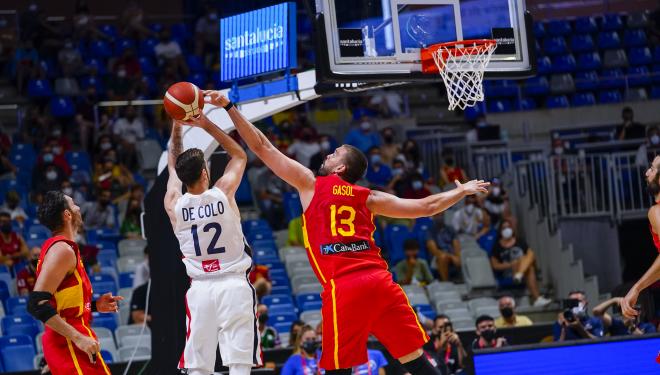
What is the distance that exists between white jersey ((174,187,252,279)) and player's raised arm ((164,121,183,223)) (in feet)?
0.80

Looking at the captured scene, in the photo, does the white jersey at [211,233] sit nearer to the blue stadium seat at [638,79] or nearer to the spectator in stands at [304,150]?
the spectator in stands at [304,150]

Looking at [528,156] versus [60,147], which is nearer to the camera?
[60,147]

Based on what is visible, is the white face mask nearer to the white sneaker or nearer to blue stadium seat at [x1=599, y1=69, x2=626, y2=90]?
the white sneaker

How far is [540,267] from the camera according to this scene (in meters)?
17.8

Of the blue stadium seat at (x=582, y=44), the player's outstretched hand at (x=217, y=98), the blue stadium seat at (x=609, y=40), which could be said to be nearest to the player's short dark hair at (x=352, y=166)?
the player's outstretched hand at (x=217, y=98)

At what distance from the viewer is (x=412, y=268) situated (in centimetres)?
1636

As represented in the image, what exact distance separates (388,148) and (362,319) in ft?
37.6

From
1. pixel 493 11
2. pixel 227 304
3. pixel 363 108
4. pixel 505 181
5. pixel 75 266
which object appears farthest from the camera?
pixel 363 108

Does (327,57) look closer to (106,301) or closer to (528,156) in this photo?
(106,301)

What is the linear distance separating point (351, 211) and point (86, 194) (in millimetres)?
9929

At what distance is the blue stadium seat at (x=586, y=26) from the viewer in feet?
75.1

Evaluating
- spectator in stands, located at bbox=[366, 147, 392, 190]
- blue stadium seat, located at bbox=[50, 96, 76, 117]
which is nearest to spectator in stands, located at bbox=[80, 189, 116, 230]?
blue stadium seat, located at bbox=[50, 96, 76, 117]

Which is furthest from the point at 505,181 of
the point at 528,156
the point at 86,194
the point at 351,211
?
the point at 351,211

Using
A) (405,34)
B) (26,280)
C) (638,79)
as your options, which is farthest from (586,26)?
(405,34)
